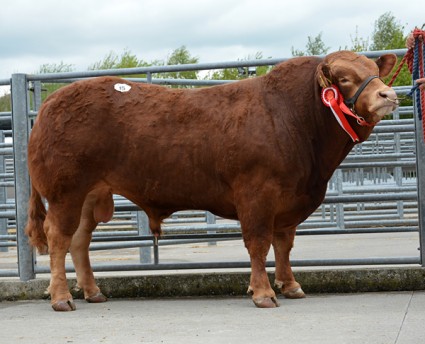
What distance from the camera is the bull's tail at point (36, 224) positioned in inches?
277

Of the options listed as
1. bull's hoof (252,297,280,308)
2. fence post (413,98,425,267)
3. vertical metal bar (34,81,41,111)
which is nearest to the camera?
bull's hoof (252,297,280,308)

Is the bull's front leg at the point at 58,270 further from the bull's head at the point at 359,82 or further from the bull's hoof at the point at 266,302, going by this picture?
the bull's head at the point at 359,82

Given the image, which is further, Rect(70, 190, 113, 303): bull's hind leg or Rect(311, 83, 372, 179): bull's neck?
Rect(70, 190, 113, 303): bull's hind leg

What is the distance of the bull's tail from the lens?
23.0ft

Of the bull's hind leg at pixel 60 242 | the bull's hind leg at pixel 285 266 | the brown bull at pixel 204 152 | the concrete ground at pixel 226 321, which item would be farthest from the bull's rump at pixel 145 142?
the concrete ground at pixel 226 321

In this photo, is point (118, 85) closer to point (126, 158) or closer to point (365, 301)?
point (126, 158)

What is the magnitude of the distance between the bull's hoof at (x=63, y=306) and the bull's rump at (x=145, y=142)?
76 cm

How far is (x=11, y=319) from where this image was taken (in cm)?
628

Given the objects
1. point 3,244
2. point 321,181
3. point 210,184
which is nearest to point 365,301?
point 321,181

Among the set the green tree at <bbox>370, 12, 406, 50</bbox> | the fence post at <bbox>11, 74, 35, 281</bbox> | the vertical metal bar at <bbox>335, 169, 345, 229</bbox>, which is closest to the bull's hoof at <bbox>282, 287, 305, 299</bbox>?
the fence post at <bbox>11, 74, 35, 281</bbox>

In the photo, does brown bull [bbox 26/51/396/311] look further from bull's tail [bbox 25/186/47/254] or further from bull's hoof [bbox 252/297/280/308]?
bull's tail [bbox 25/186/47/254]

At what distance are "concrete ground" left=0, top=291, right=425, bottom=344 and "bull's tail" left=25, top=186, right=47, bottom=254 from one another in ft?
1.50

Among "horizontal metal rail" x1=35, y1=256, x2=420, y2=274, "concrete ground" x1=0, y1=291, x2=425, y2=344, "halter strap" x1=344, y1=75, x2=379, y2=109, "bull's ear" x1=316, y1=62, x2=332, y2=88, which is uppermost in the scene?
"bull's ear" x1=316, y1=62, x2=332, y2=88

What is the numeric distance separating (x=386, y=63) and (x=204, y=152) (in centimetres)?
138
